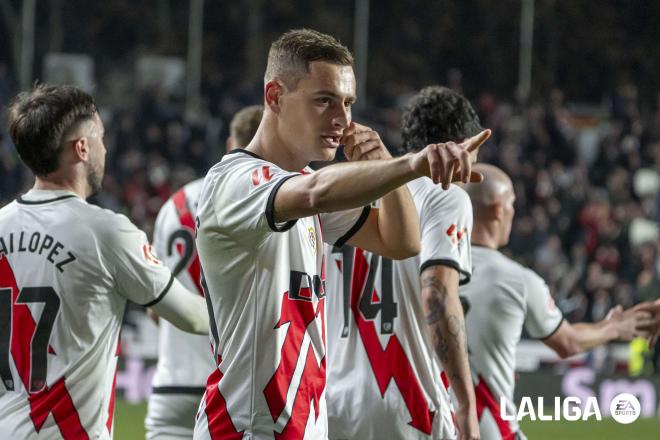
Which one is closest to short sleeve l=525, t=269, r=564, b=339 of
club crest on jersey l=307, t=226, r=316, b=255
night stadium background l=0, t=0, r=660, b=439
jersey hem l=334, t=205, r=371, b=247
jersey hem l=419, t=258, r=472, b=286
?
jersey hem l=419, t=258, r=472, b=286

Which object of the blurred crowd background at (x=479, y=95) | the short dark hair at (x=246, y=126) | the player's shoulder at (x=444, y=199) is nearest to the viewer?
the player's shoulder at (x=444, y=199)

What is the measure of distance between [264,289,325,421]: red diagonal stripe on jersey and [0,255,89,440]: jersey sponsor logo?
851mm

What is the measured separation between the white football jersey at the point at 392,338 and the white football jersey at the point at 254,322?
0.84 m

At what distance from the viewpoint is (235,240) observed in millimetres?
3240

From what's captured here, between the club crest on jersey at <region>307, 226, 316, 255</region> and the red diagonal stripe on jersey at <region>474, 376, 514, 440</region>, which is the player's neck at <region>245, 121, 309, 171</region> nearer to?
the club crest on jersey at <region>307, 226, 316, 255</region>

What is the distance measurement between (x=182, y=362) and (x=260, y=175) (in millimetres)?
2682

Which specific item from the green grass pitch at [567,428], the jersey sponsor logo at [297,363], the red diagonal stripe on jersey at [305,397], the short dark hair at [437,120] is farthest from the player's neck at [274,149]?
the green grass pitch at [567,428]

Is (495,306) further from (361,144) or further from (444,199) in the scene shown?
(361,144)

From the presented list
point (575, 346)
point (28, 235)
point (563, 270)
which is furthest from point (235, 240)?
point (563, 270)

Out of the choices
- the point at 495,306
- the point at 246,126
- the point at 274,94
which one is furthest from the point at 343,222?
the point at 246,126

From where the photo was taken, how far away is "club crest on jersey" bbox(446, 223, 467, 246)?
414 cm

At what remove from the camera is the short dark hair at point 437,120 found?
4.52 meters

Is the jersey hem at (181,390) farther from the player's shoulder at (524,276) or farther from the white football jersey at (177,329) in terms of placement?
the player's shoulder at (524,276)

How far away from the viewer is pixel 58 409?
371 centimetres
